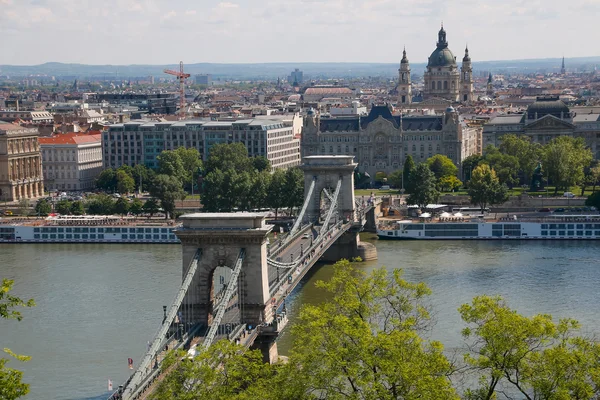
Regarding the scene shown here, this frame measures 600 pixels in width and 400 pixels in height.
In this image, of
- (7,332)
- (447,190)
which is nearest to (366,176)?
(447,190)

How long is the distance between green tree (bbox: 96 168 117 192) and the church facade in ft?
158

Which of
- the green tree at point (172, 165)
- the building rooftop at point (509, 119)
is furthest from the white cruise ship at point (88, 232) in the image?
the building rooftop at point (509, 119)

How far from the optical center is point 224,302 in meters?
26.6

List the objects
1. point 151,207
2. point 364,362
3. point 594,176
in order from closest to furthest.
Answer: point 364,362
point 151,207
point 594,176

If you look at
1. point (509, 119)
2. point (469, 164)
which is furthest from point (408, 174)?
point (509, 119)

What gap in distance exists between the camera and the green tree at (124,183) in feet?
235

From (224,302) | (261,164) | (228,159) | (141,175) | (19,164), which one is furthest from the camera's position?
(261,164)

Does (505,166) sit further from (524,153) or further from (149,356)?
(149,356)

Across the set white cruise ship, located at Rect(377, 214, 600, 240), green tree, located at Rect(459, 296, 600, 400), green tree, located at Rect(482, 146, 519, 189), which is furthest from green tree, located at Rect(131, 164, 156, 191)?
green tree, located at Rect(459, 296, 600, 400)

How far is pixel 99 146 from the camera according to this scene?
81188 millimetres

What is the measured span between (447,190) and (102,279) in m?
31.1

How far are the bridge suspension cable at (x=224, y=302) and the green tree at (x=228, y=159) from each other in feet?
137

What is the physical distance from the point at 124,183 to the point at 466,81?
57.4 metres

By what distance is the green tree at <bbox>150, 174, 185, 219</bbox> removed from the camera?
61062 millimetres
